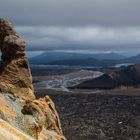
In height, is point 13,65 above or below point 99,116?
above

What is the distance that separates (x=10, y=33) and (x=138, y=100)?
108929 mm

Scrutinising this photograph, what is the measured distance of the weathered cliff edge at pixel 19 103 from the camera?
28.1 m

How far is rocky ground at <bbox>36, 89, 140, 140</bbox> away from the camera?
90688 mm

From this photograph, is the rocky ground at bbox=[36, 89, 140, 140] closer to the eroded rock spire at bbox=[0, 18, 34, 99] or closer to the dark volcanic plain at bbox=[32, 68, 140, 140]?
the dark volcanic plain at bbox=[32, 68, 140, 140]

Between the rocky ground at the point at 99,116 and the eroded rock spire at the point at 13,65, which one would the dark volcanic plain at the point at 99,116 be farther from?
the eroded rock spire at the point at 13,65

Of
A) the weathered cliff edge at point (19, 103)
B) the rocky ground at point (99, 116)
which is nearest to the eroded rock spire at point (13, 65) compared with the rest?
the weathered cliff edge at point (19, 103)

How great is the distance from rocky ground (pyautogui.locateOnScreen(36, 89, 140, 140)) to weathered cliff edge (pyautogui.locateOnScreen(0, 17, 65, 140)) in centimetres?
4983

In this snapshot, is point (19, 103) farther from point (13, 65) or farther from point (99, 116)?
point (99, 116)

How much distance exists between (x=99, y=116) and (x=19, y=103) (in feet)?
270

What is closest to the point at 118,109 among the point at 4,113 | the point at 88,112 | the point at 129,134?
the point at 88,112

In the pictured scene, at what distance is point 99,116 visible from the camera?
114250 mm

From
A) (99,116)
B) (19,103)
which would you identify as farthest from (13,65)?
(99,116)

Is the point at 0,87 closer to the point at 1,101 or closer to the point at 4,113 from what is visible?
the point at 1,101

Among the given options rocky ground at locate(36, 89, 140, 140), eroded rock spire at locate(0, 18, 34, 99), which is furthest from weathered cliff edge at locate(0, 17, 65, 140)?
rocky ground at locate(36, 89, 140, 140)
